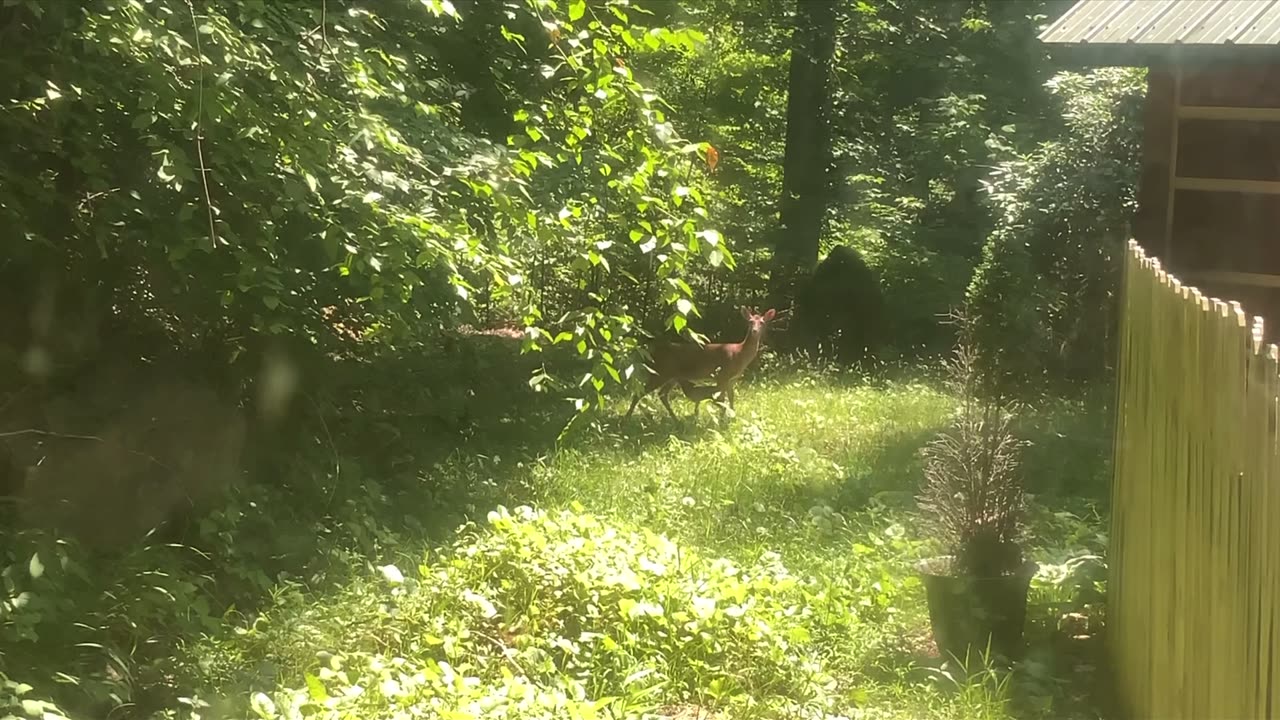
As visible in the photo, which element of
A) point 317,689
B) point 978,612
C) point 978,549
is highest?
point 978,549

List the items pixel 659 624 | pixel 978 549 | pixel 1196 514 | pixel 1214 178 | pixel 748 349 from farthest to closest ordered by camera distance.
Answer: pixel 748 349 → pixel 1214 178 → pixel 978 549 → pixel 659 624 → pixel 1196 514

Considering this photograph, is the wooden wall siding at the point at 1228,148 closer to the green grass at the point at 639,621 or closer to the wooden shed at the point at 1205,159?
the wooden shed at the point at 1205,159

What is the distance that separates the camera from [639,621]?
176 inches

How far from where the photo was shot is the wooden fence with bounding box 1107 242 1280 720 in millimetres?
2127

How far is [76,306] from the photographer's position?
222 inches

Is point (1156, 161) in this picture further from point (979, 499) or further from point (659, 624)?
point (659, 624)

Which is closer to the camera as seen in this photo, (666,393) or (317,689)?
(317,689)

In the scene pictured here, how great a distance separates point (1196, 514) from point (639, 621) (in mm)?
2220

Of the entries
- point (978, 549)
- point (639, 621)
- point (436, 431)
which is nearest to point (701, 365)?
point (436, 431)

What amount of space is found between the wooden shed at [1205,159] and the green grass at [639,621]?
145 cm

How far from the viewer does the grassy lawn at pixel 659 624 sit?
4078mm

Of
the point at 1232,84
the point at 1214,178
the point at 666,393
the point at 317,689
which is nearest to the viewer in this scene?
the point at 317,689

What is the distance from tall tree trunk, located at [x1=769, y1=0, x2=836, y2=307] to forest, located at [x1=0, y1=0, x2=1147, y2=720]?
4782 mm

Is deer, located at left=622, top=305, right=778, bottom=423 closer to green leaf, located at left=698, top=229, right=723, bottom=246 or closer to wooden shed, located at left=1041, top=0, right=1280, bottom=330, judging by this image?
wooden shed, located at left=1041, top=0, right=1280, bottom=330
